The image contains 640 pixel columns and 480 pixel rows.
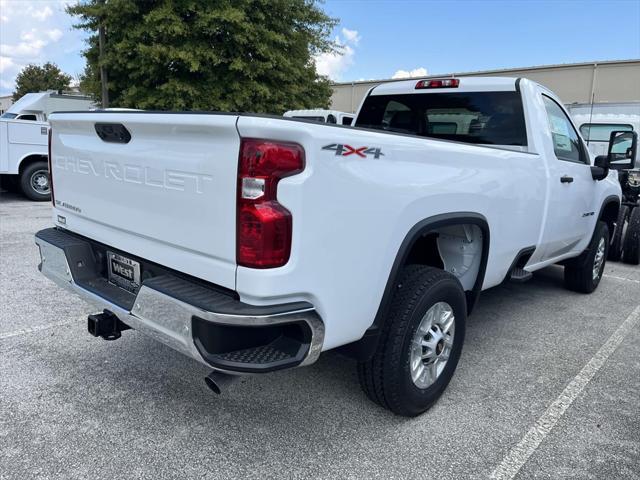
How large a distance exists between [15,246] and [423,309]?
6083mm

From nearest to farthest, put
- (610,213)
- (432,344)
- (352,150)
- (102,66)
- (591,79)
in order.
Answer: (352,150), (432,344), (610,213), (102,66), (591,79)

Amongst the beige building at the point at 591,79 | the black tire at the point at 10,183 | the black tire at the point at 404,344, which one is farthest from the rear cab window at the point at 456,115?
the beige building at the point at 591,79

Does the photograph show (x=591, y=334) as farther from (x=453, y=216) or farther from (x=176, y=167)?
(x=176, y=167)

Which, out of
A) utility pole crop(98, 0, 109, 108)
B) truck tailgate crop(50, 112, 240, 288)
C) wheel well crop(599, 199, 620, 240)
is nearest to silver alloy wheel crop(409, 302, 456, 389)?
truck tailgate crop(50, 112, 240, 288)

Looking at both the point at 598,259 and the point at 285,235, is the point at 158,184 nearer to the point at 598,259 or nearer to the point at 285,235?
the point at 285,235

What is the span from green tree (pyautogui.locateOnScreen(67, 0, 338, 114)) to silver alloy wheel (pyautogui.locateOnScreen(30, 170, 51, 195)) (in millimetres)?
2982

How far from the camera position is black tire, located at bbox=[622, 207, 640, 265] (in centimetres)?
705

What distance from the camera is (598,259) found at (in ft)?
18.7

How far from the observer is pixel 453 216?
9.36 feet

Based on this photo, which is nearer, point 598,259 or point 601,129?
point 598,259

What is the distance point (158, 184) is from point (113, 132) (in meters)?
0.51

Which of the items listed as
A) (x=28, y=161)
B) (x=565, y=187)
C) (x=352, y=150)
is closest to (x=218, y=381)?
(x=352, y=150)

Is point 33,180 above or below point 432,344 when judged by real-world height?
above

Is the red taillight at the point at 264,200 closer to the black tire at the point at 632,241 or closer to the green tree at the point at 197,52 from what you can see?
the black tire at the point at 632,241
